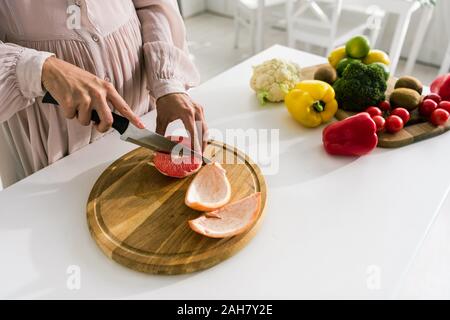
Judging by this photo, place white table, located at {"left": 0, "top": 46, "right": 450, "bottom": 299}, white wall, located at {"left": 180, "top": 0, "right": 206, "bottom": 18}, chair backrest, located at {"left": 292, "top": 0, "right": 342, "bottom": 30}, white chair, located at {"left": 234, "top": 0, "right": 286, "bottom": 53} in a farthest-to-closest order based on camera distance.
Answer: white wall, located at {"left": 180, "top": 0, "right": 206, "bottom": 18}
white chair, located at {"left": 234, "top": 0, "right": 286, "bottom": 53}
chair backrest, located at {"left": 292, "top": 0, "right": 342, "bottom": 30}
white table, located at {"left": 0, "top": 46, "right": 450, "bottom": 299}

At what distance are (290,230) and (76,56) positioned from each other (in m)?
0.68

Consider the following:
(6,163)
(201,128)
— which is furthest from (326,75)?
(6,163)

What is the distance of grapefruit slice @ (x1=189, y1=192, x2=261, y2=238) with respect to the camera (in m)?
0.81

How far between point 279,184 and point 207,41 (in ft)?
10.6

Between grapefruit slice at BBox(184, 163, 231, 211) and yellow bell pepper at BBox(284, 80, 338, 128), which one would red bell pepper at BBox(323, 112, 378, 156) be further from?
grapefruit slice at BBox(184, 163, 231, 211)

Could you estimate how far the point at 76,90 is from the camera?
32.3 inches

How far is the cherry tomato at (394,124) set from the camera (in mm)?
1128

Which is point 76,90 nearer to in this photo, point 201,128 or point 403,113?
point 201,128

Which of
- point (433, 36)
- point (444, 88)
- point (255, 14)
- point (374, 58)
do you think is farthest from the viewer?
point (255, 14)

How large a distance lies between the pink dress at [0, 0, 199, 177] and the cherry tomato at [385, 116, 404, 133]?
0.61 metres

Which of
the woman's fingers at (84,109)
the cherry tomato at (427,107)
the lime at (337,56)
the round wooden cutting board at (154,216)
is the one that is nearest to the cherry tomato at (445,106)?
the cherry tomato at (427,107)

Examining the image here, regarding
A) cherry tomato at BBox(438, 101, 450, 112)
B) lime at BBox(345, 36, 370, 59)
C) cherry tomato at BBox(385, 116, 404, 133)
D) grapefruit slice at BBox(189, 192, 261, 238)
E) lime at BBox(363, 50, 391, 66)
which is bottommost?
grapefruit slice at BBox(189, 192, 261, 238)

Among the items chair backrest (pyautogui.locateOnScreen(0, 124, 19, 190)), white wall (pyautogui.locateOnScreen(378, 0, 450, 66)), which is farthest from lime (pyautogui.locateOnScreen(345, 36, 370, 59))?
white wall (pyautogui.locateOnScreen(378, 0, 450, 66))
